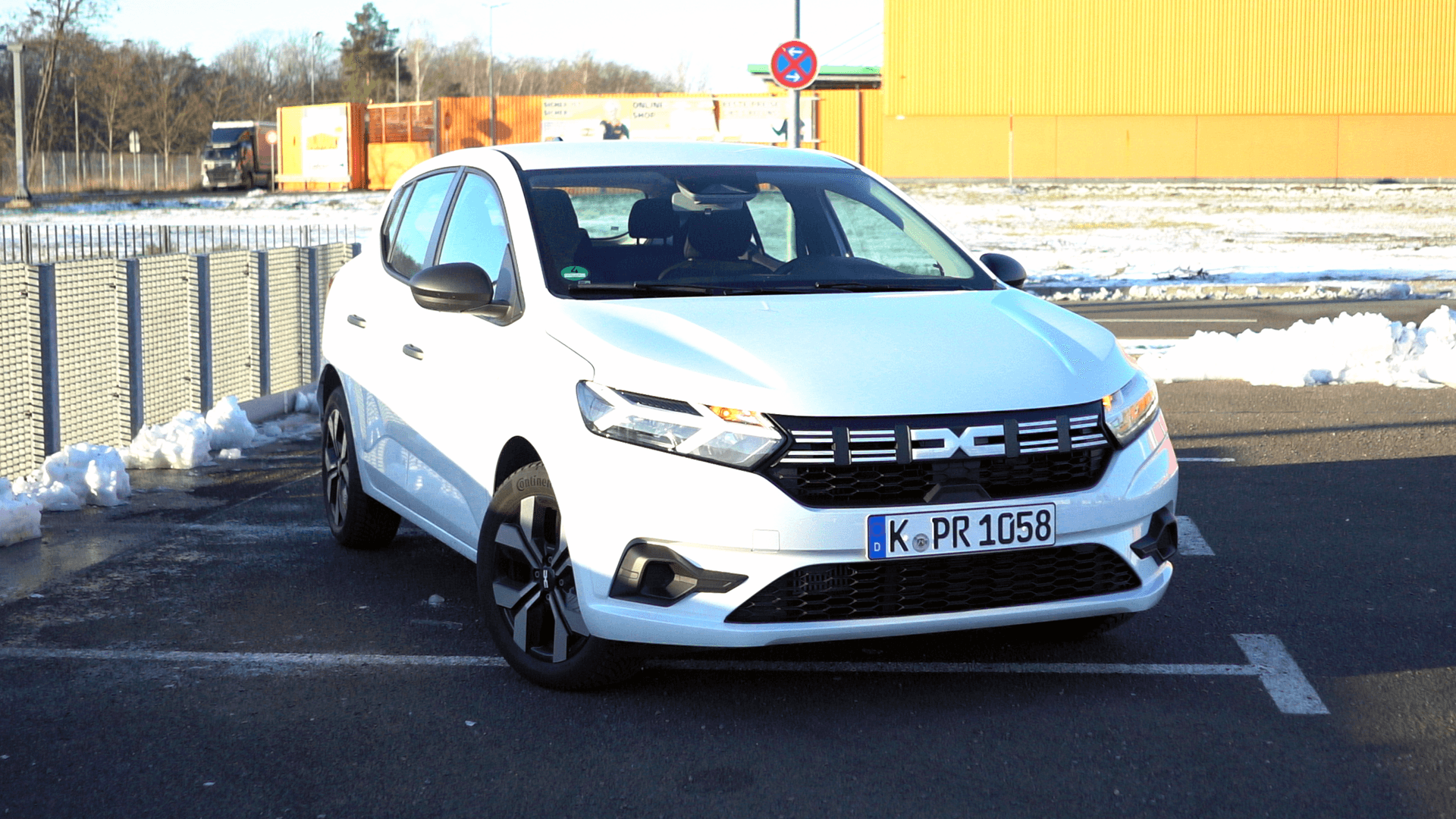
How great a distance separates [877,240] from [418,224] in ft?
5.71

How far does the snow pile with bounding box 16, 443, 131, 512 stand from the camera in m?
6.89

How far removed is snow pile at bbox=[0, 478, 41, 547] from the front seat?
319cm

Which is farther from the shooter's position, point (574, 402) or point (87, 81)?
point (87, 81)

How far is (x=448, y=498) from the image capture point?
4.86 m

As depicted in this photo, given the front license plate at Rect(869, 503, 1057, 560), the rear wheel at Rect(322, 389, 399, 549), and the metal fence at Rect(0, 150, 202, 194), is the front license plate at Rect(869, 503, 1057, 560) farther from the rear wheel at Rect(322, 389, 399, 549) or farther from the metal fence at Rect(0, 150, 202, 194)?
the metal fence at Rect(0, 150, 202, 194)

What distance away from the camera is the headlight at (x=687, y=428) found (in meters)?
3.74

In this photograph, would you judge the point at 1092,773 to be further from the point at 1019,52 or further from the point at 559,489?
the point at 1019,52

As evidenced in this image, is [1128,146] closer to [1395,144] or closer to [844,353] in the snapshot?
[1395,144]

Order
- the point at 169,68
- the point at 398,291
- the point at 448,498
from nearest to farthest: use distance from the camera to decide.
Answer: the point at 448,498 < the point at 398,291 < the point at 169,68

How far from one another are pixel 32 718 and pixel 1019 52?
49.1 m

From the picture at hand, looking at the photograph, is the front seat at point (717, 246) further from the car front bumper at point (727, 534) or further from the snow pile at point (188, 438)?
the snow pile at point (188, 438)

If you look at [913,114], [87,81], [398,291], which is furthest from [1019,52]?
[87,81]

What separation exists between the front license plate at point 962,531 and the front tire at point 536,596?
32.2 inches

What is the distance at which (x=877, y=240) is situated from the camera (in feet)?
18.4
